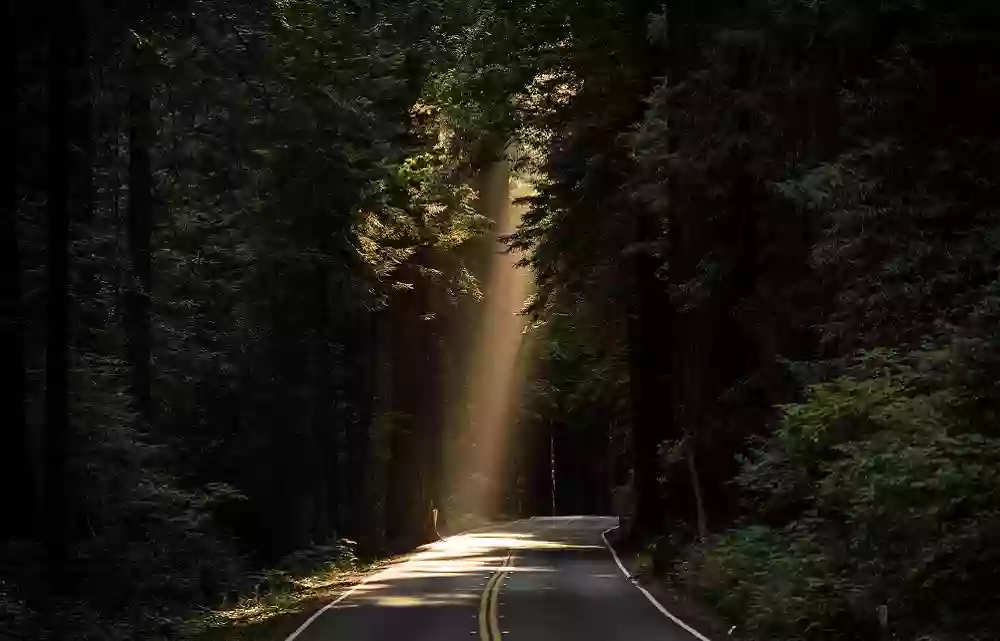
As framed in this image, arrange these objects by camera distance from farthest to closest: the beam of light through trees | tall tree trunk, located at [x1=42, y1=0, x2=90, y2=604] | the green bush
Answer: the beam of light through trees < tall tree trunk, located at [x1=42, y1=0, x2=90, y2=604] < the green bush

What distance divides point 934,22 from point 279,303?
23172 mm

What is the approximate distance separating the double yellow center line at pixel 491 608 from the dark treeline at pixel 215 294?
464 centimetres

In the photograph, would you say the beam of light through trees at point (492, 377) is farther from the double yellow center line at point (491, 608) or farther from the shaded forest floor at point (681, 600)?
the double yellow center line at point (491, 608)

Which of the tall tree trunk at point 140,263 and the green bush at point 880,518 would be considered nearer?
the green bush at point 880,518

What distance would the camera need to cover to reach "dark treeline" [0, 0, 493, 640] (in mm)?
19000

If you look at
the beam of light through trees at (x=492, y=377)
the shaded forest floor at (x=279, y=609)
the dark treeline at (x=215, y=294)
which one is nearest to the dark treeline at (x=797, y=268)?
the dark treeline at (x=215, y=294)

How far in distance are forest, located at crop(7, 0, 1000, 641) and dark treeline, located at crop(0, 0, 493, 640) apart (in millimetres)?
96

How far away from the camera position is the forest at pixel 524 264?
16750 mm

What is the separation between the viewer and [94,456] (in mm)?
20328

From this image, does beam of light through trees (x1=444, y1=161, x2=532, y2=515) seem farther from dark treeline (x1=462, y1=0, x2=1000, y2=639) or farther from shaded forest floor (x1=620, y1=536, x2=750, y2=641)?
shaded forest floor (x1=620, y1=536, x2=750, y2=641)

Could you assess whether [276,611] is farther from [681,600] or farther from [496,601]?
[681,600]

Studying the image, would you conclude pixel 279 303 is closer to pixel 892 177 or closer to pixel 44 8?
pixel 44 8

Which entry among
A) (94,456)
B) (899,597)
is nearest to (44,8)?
(94,456)

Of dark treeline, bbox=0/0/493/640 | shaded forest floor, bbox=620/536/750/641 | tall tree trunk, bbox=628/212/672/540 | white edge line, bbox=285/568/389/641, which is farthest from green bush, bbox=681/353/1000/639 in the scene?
tall tree trunk, bbox=628/212/672/540
